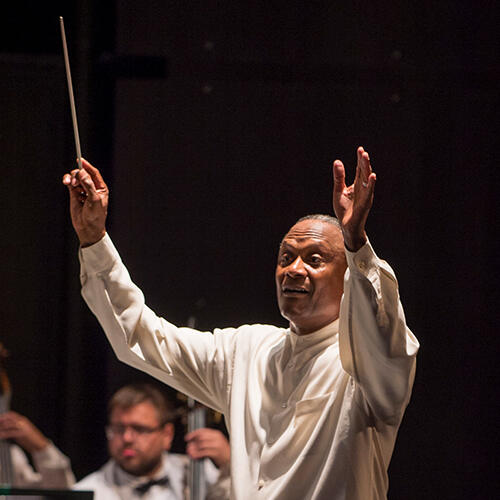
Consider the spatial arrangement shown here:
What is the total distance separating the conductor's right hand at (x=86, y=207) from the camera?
7.59 feet

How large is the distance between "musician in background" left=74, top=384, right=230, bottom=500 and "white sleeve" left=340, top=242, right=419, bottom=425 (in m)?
2.02

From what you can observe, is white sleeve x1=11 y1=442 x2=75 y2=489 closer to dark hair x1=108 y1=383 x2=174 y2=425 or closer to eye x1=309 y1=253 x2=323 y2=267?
dark hair x1=108 y1=383 x2=174 y2=425

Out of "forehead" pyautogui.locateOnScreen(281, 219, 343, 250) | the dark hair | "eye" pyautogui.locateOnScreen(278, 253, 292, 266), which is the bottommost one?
the dark hair

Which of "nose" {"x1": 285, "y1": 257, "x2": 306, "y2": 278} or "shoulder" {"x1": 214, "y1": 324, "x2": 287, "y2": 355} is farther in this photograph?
"shoulder" {"x1": 214, "y1": 324, "x2": 287, "y2": 355}

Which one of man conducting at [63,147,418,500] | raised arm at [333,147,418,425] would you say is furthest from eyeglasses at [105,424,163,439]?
raised arm at [333,147,418,425]

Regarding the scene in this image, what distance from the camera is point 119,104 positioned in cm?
404

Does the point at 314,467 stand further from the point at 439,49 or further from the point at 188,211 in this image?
the point at 439,49

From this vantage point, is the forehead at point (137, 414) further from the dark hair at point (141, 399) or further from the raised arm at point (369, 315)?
the raised arm at point (369, 315)


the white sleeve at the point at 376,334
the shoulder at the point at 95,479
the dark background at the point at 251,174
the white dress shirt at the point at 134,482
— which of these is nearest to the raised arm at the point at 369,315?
the white sleeve at the point at 376,334

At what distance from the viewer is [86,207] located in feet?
7.65

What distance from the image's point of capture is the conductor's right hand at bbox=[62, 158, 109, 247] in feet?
7.59

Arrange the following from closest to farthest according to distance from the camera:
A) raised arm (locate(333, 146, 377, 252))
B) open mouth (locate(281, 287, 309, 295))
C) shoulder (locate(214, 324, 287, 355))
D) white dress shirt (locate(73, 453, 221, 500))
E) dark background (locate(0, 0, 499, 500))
→ raised arm (locate(333, 146, 377, 252)), open mouth (locate(281, 287, 309, 295)), shoulder (locate(214, 324, 287, 355)), dark background (locate(0, 0, 499, 500)), white dress shirt (locate(73, 453, 221, 500))

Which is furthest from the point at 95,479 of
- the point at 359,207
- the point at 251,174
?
the point at 359,207

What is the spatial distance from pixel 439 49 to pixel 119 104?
1310 mm
